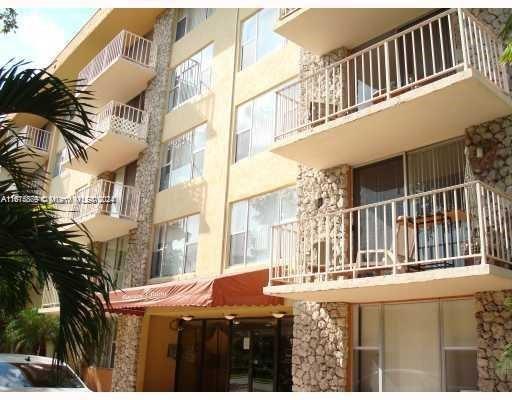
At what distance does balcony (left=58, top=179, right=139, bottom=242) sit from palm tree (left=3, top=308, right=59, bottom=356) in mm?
4006

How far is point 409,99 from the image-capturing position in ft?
31.5

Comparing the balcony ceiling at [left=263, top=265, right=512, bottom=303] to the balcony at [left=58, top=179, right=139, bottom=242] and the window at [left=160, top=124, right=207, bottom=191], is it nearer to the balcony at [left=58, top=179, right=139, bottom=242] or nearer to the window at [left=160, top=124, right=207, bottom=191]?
the window at [left=160, top=124, right=207, bottom=191]

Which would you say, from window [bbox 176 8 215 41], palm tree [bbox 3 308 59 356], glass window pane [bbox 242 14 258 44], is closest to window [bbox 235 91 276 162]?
glass window pane [bbox 242 14 258 44]

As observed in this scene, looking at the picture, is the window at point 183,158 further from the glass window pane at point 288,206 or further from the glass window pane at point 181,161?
the glass window pane at point 288,206

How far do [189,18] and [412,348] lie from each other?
51.5ft

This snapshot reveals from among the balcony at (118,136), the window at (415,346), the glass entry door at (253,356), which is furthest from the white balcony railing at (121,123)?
the window at (415,346)

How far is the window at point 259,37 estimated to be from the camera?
632 inches

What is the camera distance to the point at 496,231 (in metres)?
8.50

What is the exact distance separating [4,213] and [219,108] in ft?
42.9

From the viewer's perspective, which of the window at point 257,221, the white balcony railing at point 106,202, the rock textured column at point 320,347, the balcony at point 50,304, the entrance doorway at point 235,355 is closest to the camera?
the rock textured column at point 320,347

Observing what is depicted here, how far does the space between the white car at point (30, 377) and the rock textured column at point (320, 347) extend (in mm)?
4923

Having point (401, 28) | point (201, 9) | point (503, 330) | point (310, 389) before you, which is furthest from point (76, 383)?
point (201, 9)

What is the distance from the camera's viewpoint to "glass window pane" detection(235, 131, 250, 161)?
15.9 meters

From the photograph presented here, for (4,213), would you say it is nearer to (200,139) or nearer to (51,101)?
(51,101)
